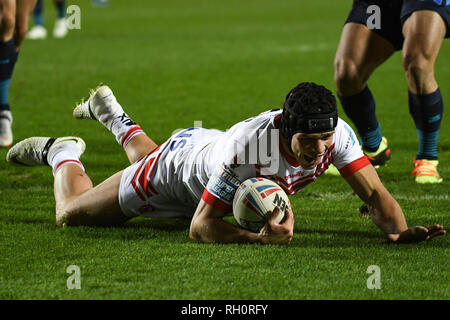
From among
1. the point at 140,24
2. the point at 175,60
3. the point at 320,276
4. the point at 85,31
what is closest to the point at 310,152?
the point at 320,276

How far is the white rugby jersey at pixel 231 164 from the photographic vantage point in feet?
15.9

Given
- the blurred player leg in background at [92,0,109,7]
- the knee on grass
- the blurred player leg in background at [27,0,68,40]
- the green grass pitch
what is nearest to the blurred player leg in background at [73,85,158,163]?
the green grass pitch

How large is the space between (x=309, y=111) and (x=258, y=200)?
22.6 inches

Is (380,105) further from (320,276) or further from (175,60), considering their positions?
(320,276)

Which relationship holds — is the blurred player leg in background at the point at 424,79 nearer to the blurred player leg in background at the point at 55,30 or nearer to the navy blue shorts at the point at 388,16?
the navy blue shorts at the point at 388,16

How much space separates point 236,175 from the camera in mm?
4898

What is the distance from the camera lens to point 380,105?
11398 mm

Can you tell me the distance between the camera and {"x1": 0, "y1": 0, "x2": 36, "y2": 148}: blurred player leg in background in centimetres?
815

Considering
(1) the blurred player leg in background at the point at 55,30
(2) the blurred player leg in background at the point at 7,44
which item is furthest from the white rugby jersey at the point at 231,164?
(1) the blurred player leg in background at the point at 55,30

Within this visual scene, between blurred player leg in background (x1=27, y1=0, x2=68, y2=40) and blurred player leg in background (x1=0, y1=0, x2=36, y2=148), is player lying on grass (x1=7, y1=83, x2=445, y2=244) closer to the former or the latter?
blurred player leg in background (x1=0, y1=0, x2=36, y2=148)

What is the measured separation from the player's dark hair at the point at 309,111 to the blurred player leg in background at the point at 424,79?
6.17 ft

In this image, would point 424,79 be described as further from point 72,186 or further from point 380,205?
point 72,186

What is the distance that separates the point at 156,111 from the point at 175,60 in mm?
5445

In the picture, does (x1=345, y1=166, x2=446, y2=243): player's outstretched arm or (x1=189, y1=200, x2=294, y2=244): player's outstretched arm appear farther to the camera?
(x1=345, y1=166, x2=446, y2=243): player's outstretched arm
